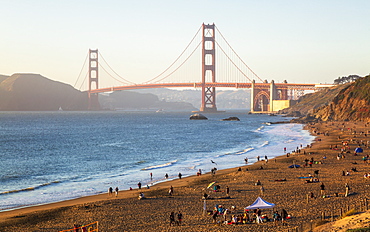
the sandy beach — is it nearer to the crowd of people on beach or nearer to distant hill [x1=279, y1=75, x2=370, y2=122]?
the crowd of people on beach

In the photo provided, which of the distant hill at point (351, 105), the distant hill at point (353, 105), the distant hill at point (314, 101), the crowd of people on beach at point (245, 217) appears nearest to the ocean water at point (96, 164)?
the crowd of people on beach at point (245, 217)

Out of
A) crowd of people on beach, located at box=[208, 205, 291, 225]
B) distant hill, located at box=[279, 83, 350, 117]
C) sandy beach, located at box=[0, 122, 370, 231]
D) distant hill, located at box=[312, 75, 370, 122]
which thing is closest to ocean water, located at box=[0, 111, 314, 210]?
sandy beach, located at box=[0, 122, 370, 231]

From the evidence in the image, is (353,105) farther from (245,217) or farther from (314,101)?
(245,217)

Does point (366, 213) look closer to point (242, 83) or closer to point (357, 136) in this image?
point (357, 136)

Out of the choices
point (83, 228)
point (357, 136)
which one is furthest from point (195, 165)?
Result: point (357, 136)

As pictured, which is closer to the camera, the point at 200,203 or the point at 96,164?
the point at 200,203

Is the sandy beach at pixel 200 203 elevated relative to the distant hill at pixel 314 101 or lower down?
lower down

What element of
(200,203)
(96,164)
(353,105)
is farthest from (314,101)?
(200,203)

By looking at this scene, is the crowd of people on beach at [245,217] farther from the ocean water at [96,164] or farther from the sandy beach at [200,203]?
the ocean water at [96,164]
